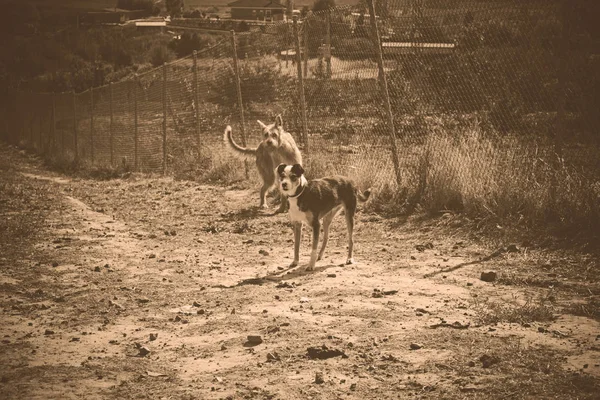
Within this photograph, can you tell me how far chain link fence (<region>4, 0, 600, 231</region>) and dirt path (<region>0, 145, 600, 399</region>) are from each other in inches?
34.5

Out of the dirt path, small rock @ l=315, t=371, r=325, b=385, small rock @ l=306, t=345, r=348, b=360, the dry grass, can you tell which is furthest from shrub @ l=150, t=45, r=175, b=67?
small rock @ l=315, t=371, r=325, b=385

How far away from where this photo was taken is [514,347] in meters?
5.31

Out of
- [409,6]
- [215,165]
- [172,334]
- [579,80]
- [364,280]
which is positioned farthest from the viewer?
[215,165]

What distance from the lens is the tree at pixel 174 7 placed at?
3950 centimetres

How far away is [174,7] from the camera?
3959cm

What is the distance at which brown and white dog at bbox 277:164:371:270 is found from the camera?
8.12 metres

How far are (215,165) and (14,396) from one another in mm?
10507

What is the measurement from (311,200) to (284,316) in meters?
2.16

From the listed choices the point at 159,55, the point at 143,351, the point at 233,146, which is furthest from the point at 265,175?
the point at 159,55

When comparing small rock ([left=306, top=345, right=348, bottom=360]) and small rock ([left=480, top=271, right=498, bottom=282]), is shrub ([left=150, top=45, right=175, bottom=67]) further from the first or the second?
small rock ([left=306, top=345, right=348, bottom=360])

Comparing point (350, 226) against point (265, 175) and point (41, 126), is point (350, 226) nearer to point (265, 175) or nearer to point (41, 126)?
point (265, 175)

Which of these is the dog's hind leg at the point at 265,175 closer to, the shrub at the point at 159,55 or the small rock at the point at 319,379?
the small rock at the point at 319,379

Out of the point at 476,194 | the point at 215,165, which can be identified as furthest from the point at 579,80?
the point at 215,165

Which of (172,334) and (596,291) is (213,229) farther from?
(596,291)
